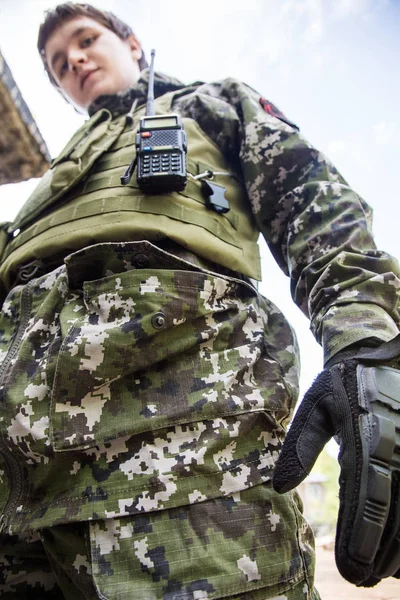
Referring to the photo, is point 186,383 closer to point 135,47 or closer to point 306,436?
point 306,436

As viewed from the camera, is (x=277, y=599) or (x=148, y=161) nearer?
(x=277, y=599)

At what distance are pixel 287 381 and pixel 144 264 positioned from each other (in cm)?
38

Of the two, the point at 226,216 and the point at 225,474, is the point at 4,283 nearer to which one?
the point at 226,216

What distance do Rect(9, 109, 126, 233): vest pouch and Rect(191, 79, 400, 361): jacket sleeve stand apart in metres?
0.39

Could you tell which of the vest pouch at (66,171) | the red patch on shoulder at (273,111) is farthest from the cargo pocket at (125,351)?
the red patch on shoulder at (273,111)

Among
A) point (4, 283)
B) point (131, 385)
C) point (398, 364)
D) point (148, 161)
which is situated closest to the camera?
point (398, 364)

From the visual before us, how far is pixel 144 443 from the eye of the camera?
2.68 ft

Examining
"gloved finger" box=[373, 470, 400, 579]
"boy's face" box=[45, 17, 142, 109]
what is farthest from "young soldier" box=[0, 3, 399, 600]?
"boy's face" box=[45, 17, 142, 109]

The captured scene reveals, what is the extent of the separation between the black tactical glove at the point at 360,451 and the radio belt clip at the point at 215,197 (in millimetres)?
539

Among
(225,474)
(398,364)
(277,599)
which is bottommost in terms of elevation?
(277,599)

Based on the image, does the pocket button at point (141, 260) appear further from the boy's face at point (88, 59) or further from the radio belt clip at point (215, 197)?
the boy's face at point (88, 59)

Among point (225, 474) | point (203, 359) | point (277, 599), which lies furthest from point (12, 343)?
point (277, 599)

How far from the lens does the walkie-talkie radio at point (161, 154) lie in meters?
1.08

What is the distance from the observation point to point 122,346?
84cm
